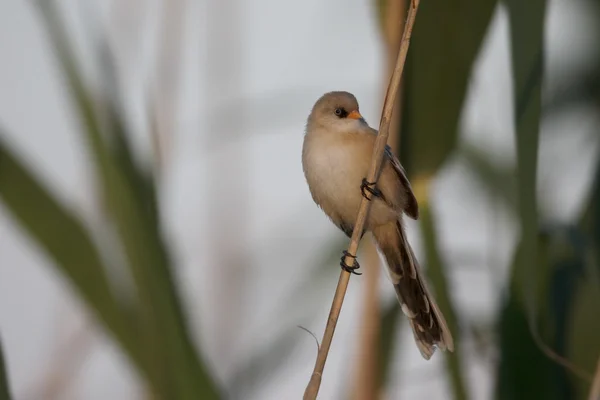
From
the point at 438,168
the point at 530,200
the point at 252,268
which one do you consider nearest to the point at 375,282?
the point at 438,168

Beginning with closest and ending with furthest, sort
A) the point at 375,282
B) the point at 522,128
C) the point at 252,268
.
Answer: the point at 522,128 < the point at 375,282 < the point at 252,268

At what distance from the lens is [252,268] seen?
1989 mm

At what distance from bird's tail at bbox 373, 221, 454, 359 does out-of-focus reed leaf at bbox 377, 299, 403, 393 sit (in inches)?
1.9

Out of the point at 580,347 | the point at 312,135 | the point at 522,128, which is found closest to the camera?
the point at 522,128

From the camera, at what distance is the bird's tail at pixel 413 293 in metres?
1.25

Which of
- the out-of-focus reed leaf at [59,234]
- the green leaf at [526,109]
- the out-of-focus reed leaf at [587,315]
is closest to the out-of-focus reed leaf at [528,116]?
the green leaf at [526,109]

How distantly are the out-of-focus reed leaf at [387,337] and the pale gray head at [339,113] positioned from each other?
355 mm

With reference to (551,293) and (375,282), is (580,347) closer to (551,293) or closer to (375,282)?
(551,293)

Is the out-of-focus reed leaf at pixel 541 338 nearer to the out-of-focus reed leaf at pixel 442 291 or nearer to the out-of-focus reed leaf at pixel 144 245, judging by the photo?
the out-of-focus reed leaf at pixel 442 291

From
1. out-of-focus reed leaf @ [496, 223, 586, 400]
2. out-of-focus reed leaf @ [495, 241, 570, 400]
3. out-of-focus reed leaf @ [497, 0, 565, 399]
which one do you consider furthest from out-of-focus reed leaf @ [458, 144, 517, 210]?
out-of-focus reed leaf @ [497, 0, 565, 399]

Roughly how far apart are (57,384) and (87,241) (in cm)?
59

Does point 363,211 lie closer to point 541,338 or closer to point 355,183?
point 541,338

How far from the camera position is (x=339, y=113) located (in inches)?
63.2

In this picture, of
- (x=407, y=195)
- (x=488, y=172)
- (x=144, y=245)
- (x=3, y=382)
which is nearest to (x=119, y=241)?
(x=144, y=245)
